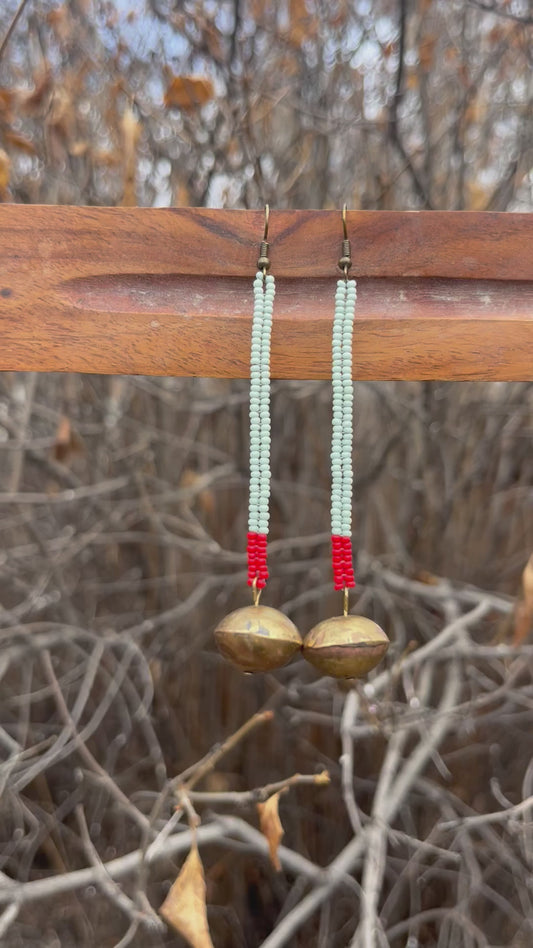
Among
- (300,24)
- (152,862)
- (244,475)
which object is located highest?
(300,24)

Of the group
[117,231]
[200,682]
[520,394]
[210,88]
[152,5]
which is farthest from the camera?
[200,682]

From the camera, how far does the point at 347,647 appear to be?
1.45 feet

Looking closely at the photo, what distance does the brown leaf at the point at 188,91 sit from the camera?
856 millimetres

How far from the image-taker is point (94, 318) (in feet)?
1.61

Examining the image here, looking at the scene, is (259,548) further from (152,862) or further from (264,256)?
(152,862)

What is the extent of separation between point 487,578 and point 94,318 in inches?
36.7

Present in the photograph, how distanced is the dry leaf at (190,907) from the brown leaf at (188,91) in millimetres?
799

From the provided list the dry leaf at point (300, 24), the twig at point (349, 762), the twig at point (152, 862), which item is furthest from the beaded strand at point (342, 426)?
the dry leaf at point (300, 24)

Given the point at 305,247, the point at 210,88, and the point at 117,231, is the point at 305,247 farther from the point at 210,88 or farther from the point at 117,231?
the point at 210,88

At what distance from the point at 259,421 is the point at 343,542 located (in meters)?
0.10

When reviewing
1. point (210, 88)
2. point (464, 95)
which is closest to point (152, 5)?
point (210, 88)

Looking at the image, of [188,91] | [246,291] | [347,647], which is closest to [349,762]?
[347,647]

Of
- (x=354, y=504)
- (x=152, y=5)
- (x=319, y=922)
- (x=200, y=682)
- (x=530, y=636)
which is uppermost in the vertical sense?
(x=152, y=5)

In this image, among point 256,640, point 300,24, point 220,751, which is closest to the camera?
point 256,640
